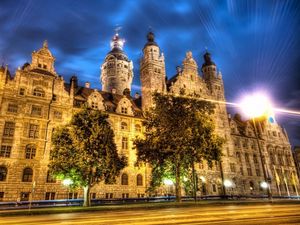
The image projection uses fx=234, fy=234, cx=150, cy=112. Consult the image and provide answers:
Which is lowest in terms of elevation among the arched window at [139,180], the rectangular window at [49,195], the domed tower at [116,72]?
the rectangular window at [49,195]

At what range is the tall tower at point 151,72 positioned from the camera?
52625mm

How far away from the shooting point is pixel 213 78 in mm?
63500

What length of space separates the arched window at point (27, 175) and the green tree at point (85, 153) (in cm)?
828

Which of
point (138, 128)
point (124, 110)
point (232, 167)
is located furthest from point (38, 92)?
point (232, 167)

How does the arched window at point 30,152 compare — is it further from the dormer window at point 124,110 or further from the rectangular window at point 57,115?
the dormer window at point 124,110

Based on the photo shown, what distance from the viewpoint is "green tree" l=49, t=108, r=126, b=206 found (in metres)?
28.4

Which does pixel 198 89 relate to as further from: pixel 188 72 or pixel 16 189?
pixel 16 189

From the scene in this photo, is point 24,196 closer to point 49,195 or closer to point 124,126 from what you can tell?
point 49,195

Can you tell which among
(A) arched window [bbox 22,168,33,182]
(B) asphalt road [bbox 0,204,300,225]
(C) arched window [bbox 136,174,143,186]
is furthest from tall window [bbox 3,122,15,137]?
(B) asphalt road [bbox 0,204,300,225]

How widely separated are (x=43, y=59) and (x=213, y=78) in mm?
42042

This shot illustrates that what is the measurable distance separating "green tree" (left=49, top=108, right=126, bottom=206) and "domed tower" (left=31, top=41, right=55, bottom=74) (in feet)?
57.6

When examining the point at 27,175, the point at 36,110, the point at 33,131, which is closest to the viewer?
the point at 27,175

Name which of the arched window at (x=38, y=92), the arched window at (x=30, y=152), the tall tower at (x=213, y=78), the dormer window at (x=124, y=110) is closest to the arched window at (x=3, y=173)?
the arched window at (x=30, y=152)

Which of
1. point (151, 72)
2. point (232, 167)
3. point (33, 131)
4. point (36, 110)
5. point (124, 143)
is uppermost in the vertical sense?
point (151, 72)
